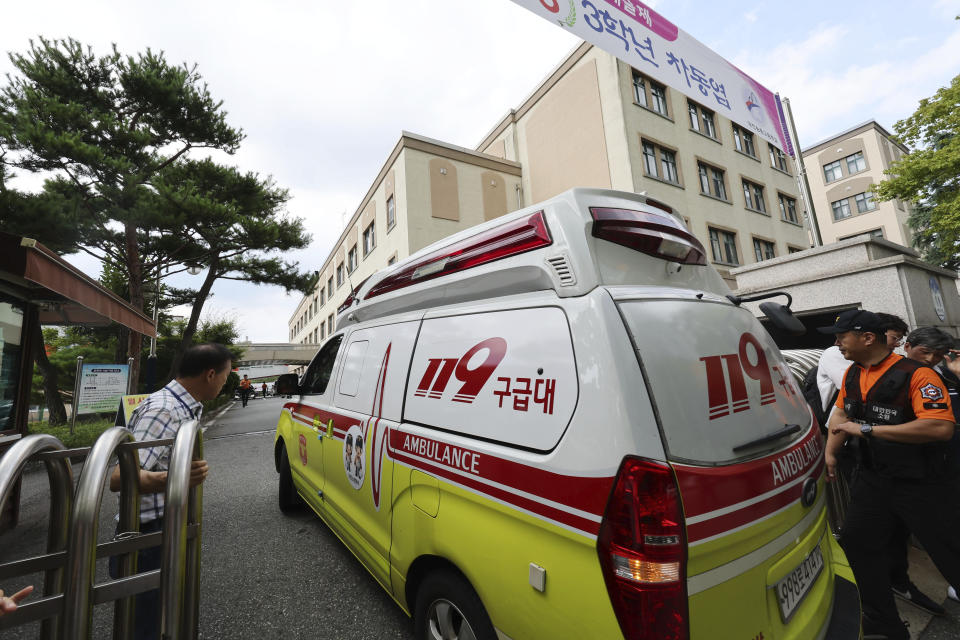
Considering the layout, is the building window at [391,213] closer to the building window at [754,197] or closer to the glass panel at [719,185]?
the glass panel at [719,185]

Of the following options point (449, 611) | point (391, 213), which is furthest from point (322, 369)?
point (391, 213)

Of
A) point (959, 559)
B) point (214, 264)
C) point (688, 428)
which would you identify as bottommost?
point (959, 559)

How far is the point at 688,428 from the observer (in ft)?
4.75

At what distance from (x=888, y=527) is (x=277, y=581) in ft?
13.9

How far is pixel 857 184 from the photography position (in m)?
31.3

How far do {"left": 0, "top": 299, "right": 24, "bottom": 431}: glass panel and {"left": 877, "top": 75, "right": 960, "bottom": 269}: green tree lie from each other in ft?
73.3

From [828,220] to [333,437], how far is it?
141 ft

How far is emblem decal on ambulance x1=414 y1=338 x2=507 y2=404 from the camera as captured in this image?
1924 mm

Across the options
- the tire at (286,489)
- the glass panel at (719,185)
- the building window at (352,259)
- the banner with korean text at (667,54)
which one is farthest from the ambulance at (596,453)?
the building window at (352,259)

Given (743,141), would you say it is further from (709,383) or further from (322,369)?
(709,383)

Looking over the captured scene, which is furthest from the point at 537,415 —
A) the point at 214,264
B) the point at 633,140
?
the point at 214,264

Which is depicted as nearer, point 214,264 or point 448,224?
point 214,264

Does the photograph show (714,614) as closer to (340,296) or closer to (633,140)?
(633,140)

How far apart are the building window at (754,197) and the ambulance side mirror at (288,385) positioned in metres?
21.8
